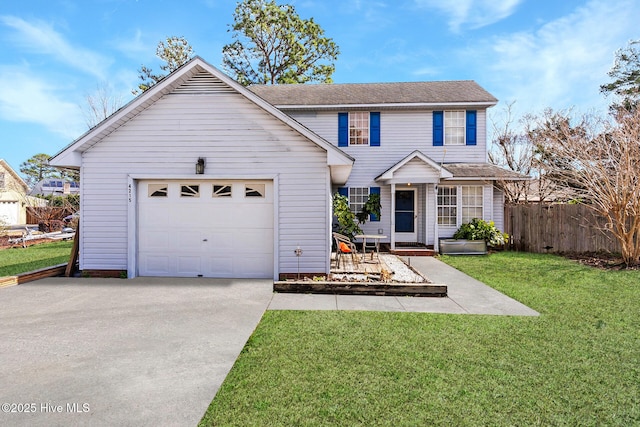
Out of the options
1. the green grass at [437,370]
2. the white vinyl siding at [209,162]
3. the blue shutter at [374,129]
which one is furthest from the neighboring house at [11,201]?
the green grass at [437,370]

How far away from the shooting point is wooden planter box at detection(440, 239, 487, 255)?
1225cm

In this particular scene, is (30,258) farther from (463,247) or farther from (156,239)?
(463,247)

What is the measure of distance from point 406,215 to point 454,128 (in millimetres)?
4358

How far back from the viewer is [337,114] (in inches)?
549

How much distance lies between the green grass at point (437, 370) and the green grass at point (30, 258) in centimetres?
891

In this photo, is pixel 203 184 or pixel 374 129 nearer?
pixel 203 184

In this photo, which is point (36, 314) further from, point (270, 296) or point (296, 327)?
point (296, 327)

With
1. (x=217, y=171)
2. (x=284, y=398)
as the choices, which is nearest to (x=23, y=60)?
(x=217, y=171)

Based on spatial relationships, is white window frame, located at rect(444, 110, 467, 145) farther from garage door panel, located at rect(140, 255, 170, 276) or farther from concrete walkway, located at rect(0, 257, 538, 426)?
garage door panel, located at rect(140, 255, 170, 276)

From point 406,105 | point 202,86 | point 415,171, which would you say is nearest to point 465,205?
point 415,171

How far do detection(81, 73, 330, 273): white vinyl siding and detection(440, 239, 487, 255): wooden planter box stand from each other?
6.66 m

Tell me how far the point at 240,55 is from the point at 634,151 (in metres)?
25.2

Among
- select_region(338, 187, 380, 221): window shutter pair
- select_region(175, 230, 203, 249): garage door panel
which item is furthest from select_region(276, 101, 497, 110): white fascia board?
select_region(175, 230, 203, 249): garage door panel

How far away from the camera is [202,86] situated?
7758 mm
